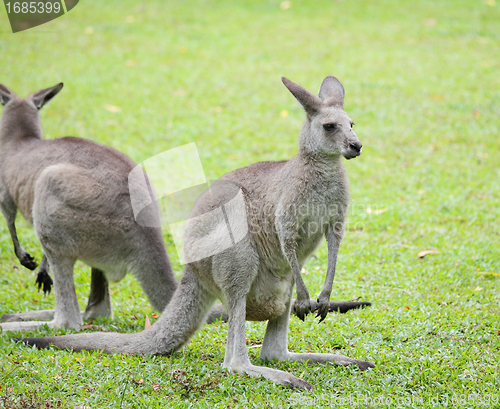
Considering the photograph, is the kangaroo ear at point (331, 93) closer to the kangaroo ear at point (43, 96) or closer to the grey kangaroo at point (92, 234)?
the grey kangaroo at point (92, 234)

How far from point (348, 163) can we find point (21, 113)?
424cm

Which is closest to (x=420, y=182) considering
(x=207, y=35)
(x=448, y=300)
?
(x=448, y=300)

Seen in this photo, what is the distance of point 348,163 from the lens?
317 inches

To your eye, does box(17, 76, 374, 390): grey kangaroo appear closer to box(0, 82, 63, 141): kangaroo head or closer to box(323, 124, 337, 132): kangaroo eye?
box(323, 124, 337, 132): kangaroo eye

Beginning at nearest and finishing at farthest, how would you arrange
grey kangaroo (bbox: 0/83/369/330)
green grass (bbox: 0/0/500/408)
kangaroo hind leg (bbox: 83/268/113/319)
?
green grass (bbox: 0/0/500/408), grey kangaroo (bbox: 0/83/369/330), kangaroo hind leg (bbox: 83/268/113/319)

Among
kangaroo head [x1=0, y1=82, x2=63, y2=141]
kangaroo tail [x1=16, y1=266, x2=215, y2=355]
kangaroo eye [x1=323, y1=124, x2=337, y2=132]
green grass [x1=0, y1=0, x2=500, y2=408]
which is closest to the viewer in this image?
kangaroo eye [x1=323, y1=124, x2=337, y2=132]

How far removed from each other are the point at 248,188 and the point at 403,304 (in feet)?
Result: 5.95

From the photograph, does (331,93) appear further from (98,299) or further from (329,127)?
(98,299)

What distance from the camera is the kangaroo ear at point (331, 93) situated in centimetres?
366

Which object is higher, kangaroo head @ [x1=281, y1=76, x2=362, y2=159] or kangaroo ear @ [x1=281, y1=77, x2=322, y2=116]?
kangaroo ear @ [x1=281, y1=77, x2=322, y2=116]

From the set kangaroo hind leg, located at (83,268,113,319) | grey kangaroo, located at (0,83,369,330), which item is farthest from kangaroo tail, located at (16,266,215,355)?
kangaroo hind leg, located at (83,268,113,319)

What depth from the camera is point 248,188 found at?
392 cm

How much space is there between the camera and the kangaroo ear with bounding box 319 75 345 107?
3658 mm

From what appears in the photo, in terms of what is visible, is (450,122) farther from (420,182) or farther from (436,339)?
(436,339)
